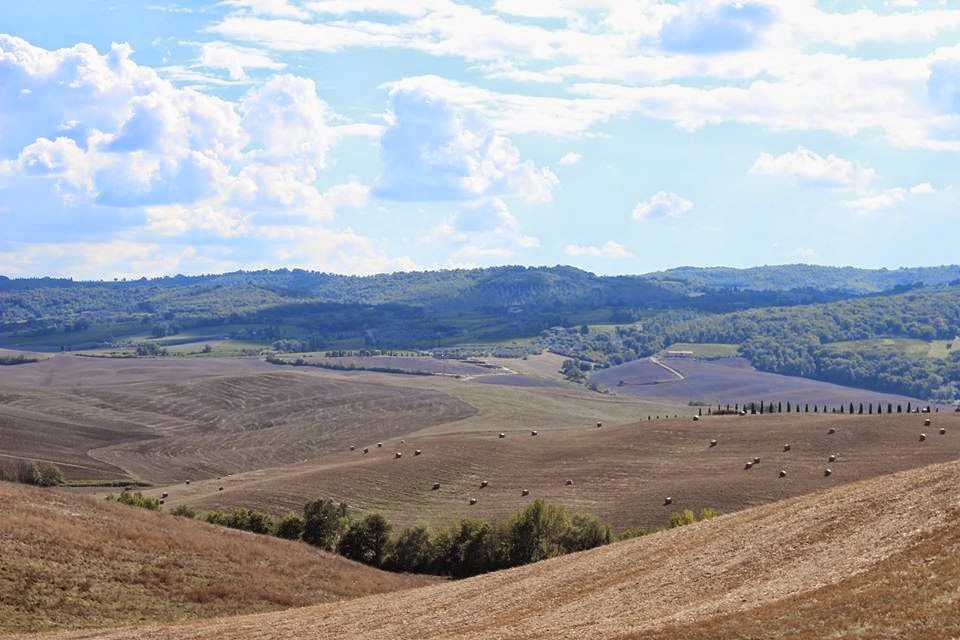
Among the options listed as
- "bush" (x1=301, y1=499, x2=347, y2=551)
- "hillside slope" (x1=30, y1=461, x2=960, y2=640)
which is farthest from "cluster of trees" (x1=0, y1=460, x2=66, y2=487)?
"hillside slope" (x1=30, y1=461, x2=960, y2=640)

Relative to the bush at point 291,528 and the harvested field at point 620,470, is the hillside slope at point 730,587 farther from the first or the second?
the harvested field at point 620,470

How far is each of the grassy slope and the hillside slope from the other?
6027 millimetres

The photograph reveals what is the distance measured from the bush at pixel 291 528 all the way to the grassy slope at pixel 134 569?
13.6 metres

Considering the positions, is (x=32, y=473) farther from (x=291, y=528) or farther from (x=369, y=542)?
(x=369, y=542)

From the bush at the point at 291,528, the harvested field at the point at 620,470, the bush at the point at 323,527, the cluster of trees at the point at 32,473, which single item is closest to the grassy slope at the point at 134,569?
the bush at the point at 323,527

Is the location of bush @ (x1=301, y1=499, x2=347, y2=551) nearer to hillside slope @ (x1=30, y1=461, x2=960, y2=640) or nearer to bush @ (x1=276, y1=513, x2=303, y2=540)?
bush @ (x1=276, y1=513, x2=303, y2=540)

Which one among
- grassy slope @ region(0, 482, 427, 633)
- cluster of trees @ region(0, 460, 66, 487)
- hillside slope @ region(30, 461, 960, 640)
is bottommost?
cluster of trees @ region(0, 460, 66, 487)

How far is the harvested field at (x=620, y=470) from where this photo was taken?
108375mm

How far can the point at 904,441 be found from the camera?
399 ft

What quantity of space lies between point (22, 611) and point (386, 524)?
41067 mm

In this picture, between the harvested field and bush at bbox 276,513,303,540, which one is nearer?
bush at bbox 276,513,303,540

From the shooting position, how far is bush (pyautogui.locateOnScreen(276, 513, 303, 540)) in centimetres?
9370

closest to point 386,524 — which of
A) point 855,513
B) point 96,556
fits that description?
point 96,556

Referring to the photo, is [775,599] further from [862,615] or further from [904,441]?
[904,441]
